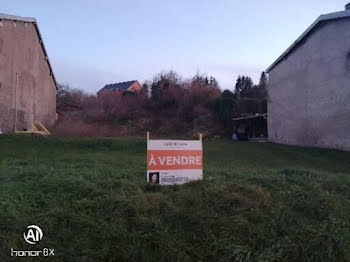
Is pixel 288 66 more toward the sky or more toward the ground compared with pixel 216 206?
more toward the sky

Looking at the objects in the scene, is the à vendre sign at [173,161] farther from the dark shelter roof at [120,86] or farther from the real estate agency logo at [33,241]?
the dark shelter roof at [120,86]

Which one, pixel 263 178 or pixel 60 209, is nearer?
pixel 60 209

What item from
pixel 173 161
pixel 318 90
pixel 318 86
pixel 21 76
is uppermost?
pixel 21 76

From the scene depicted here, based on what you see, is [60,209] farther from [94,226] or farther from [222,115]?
[222,115]

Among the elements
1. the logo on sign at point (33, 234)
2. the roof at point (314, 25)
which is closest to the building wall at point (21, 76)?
the roof at point (314, 25)

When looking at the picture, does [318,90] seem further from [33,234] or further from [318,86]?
[33,234]

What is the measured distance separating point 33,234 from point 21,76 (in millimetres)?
22943

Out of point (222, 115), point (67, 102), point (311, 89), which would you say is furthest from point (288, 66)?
point (67, 102)

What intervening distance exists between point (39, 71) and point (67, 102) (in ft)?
64.5

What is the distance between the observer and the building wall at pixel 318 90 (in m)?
18.5

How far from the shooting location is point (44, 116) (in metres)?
31.8

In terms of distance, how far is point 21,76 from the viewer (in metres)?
25.6

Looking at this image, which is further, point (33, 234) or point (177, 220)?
point (177, 220)

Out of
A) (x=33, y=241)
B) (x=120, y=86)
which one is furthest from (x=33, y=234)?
(x=120, y=86)
